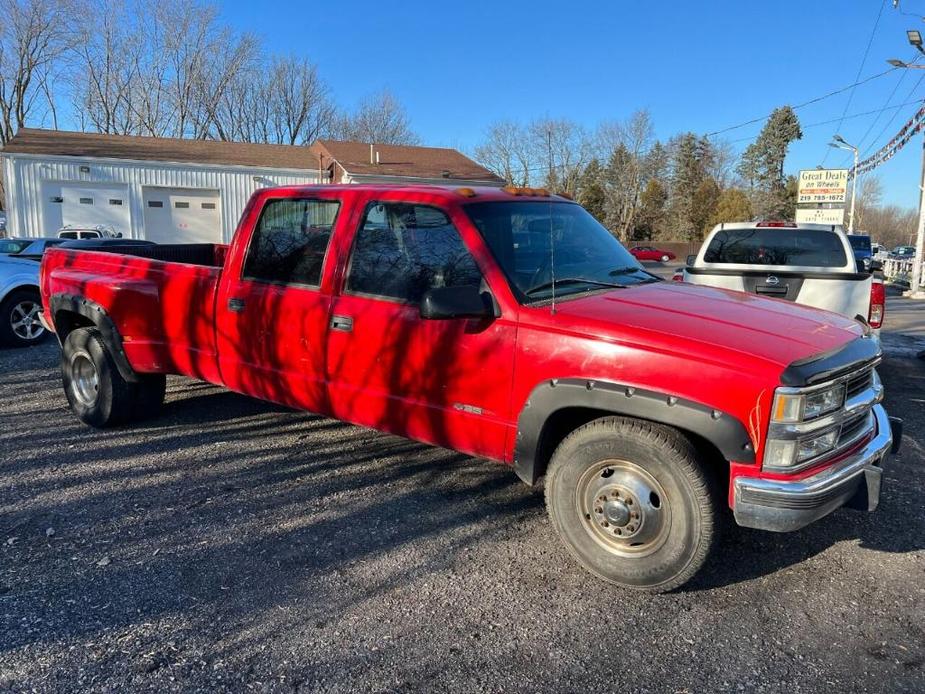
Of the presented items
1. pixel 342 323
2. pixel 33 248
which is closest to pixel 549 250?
pixel 342 323

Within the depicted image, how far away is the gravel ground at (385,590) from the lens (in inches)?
108

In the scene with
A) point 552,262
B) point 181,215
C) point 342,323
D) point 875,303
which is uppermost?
point 181,215

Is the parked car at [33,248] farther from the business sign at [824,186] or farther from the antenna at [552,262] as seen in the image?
the business sign at [824,186]

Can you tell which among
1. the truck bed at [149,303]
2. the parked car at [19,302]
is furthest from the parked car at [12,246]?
the truck bed at [149,303]

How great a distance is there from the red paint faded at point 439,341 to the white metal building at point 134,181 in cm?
2166

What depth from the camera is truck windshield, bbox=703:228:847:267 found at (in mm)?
7500

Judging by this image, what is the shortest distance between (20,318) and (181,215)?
17.8m

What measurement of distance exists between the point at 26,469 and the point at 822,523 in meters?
5.20

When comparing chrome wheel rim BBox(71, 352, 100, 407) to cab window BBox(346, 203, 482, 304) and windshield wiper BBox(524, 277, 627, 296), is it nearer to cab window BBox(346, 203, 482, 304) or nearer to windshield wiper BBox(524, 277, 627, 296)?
cab window BBox(346, 203, 482, 304)

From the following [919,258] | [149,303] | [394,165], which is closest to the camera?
[149,303]

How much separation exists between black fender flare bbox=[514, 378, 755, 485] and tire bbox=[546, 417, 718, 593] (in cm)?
11

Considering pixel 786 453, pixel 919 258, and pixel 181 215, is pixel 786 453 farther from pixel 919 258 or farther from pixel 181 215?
pixel 181 215

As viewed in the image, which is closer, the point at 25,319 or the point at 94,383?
the point at 94,383

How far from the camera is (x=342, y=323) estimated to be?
4152 millimetres
